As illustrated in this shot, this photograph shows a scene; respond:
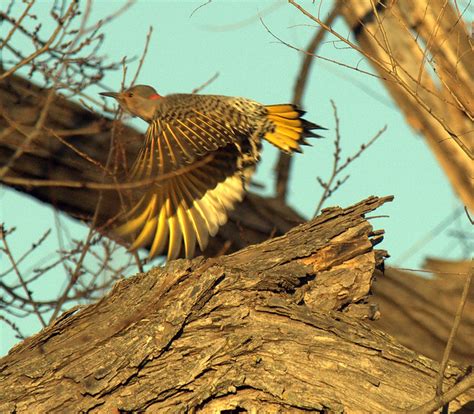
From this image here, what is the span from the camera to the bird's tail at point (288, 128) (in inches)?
243

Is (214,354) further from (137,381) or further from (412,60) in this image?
(412,60)

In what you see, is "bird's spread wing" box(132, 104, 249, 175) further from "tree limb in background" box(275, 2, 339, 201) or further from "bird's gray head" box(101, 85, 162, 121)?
"tree limb in background" box(275, 2, 339, 201)

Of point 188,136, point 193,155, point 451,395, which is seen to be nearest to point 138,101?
point 188,136

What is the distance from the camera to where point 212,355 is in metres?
3.75

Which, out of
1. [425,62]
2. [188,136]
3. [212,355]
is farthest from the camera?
[188,136]

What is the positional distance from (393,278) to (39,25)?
304 cm

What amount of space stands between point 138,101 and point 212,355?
2.59 metres

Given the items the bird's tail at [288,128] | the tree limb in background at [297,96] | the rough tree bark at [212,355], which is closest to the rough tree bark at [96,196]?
the tree limb in background at [297,96]

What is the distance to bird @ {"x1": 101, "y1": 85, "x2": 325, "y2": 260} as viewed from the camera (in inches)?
214

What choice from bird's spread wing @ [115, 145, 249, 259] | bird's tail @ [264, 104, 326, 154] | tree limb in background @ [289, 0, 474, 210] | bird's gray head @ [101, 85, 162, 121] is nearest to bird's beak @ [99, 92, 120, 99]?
bird's gray head @ [101, 85, 162, 121]

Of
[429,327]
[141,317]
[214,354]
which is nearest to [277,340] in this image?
[214,354]

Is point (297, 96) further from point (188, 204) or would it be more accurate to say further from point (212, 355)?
point (212, 355)

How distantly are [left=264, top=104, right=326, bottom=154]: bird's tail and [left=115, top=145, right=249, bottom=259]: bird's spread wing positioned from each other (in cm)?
46

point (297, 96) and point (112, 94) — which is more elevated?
point (297, 96)
